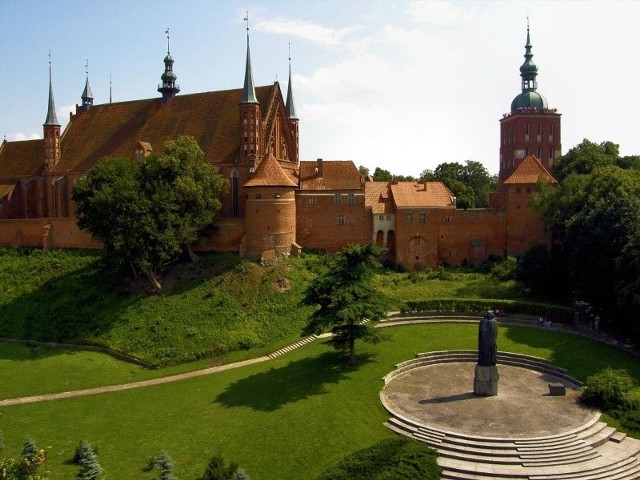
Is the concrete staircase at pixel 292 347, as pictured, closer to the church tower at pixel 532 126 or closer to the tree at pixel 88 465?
the tree at pixel 88 465

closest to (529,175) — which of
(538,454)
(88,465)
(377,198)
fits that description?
(377,198)

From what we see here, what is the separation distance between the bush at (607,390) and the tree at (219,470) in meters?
17.8

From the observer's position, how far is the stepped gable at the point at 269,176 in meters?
52.1

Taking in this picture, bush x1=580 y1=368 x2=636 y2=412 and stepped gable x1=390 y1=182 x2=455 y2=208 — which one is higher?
stepped gable x1=390 y1=182 x2=455 y2=208

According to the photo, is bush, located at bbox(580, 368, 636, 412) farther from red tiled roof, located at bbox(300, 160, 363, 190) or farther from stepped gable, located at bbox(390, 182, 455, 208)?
red tiled roof, located at bbox(300, 160, 363, 190)

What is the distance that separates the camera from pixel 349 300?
34.6 meters

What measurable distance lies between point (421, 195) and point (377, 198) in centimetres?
398

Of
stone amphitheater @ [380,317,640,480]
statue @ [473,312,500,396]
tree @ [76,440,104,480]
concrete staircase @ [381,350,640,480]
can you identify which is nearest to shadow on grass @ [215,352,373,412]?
stone amphitheater @ [380,317,640,480]

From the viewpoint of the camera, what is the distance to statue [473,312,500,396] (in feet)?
104

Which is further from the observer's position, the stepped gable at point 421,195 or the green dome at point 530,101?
the green dome at point 530,101

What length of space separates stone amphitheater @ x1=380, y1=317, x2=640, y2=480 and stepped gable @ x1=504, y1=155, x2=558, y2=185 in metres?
22.2

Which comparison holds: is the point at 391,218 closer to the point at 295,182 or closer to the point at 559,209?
the point at 295,182

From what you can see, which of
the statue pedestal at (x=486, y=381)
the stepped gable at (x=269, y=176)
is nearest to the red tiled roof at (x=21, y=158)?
the stepped gable at (x=269, y=176)

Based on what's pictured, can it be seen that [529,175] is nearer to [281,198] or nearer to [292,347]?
[281,198]
